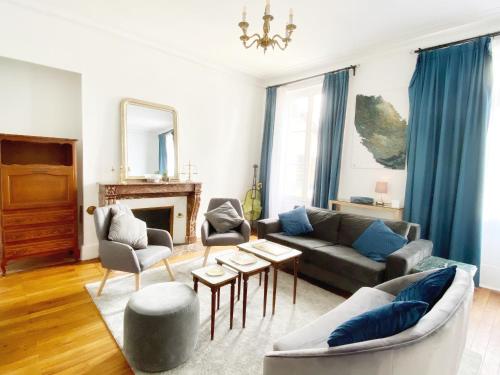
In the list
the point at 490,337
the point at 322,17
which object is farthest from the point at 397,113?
the point at 490,337

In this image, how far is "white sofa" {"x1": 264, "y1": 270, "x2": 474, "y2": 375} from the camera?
1.05 m

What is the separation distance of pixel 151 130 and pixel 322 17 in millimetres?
2783

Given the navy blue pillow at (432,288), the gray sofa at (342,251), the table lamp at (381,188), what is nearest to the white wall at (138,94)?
the gray sofa at (342,251)

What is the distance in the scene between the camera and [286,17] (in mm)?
3230

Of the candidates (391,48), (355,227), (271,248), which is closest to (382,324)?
(271,248)

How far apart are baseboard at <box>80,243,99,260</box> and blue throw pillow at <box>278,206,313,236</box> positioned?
2628 millimetres

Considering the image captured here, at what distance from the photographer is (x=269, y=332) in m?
2.26

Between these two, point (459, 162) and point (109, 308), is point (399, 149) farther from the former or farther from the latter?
point (109, 308)

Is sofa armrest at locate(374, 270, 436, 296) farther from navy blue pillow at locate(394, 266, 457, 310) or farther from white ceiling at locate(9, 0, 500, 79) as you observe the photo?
white ceiling at locate(9, 0, 500, 79)

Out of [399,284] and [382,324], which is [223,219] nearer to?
[399,284]

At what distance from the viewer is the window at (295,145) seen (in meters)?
5.00

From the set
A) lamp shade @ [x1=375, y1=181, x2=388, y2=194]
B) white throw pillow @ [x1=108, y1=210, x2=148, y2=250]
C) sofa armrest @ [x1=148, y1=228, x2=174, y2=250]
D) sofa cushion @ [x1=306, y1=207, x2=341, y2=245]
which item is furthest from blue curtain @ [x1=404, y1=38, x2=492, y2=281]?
white throw pillow @ [x1=108, y1=210, x2=148, y2=250]

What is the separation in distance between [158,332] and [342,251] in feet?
7.18

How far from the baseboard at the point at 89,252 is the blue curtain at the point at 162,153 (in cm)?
142
